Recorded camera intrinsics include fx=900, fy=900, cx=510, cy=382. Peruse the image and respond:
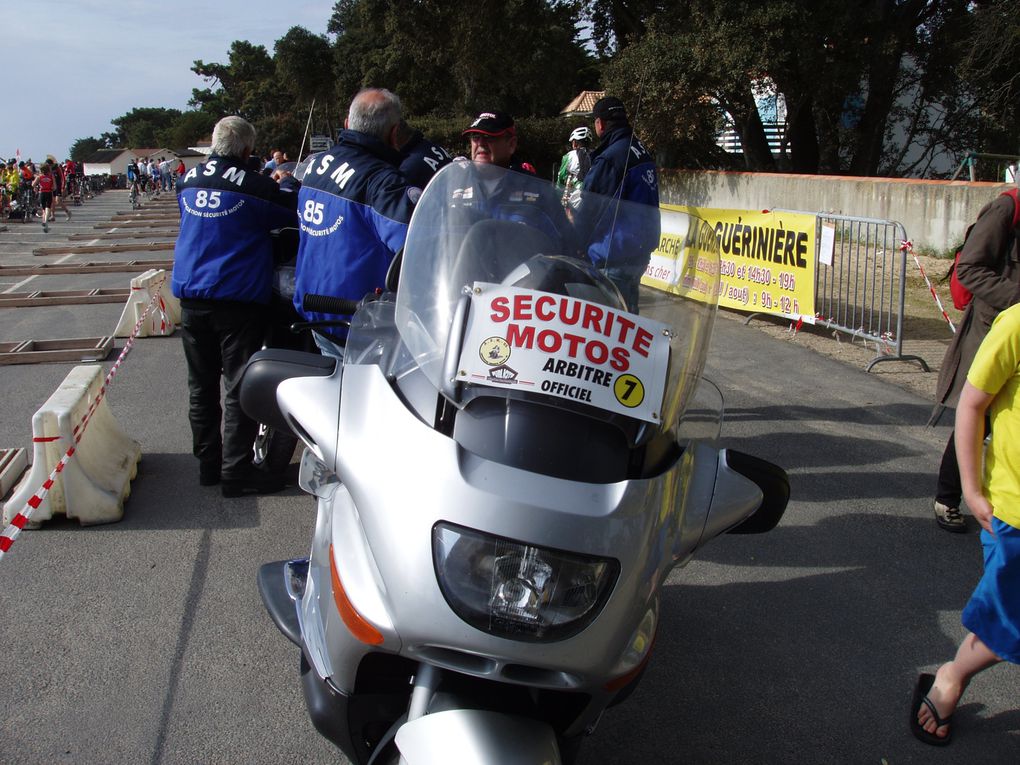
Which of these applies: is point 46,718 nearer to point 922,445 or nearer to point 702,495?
point 702,495

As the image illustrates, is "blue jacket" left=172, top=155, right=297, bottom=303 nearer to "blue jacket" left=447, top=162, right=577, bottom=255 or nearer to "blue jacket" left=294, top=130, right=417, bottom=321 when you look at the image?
"blue jacket" left=294, top=130, right=417, bottom=321

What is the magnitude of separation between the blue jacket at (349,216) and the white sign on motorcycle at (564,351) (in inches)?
72.4

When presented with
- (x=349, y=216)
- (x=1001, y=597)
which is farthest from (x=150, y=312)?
(x=1001, y=597)

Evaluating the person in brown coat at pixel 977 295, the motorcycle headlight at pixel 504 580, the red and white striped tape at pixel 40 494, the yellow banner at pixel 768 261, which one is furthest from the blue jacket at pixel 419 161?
the yellow banner at pixel 768 261

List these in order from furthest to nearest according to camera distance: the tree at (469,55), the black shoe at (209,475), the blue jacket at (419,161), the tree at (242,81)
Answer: the tree at (242,81) < the tree at (469,55) < the black shoe at (209,475) < the blue jacket at (419,161)

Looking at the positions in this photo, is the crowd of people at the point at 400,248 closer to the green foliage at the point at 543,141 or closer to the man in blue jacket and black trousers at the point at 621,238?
the man in blue jacket and black trousers at the point at 621,238

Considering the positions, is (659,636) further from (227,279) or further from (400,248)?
(227,279)

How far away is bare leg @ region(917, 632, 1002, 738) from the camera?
9.84 ft

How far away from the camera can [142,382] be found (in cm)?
772

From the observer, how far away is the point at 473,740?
1891mm

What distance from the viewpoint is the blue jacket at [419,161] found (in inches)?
183

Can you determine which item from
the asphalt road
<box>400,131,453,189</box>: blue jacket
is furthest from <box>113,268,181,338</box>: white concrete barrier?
<box>400,131,453,189</box>: blue jacket

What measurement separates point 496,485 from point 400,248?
2.04 meters

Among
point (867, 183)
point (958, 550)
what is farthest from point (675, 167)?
point (958, 550)
